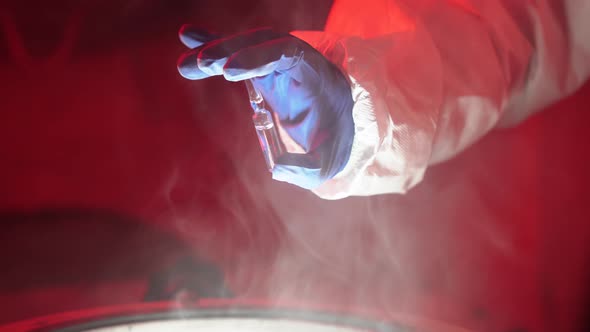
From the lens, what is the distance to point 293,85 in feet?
1.76

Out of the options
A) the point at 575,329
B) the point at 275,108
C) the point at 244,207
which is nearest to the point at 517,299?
the point at 575,329

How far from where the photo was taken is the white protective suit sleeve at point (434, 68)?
523mm

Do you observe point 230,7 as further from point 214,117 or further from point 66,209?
point 66,209

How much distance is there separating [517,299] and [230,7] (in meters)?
0.88

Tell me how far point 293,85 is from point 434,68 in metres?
0.19

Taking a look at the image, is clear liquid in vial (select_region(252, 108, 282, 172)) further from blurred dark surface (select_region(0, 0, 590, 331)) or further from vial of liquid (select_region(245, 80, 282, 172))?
blurred dark surface (select_region(0, 0, 590, 331))

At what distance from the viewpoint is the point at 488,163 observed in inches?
33.7

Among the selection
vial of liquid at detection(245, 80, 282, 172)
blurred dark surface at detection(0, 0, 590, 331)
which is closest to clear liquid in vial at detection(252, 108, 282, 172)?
vial of liquid at detection(245, 80, 282, 172)

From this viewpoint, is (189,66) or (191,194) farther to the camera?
(191,194)

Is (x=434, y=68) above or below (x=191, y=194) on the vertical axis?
above

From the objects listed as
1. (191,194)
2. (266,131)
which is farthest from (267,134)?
(191,194)

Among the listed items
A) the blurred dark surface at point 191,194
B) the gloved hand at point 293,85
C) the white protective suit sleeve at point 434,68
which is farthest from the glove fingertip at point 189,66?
the blurred dark surface at point 191,194

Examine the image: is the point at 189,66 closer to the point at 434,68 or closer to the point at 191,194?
the point at 434,68

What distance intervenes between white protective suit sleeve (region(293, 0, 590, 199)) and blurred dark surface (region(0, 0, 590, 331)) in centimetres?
23
